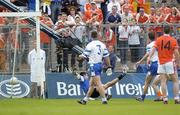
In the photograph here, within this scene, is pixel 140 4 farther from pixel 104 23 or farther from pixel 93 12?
pixel 93 12

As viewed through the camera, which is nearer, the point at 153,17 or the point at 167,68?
the point at 167,68

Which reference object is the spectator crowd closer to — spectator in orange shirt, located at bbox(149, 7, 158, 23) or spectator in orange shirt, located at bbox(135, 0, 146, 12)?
spectator in orange shirt, located at bbox(149, 7, 158, 23)

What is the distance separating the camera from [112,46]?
31.3 meters

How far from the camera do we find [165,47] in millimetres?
24734

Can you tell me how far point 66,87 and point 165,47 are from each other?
251 inches

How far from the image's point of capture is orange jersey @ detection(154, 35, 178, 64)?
24625 mm

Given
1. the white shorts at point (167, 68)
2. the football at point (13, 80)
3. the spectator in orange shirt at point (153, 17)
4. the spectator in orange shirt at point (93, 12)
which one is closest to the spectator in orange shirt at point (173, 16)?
the spectator in orange shirt at point (153, 17)

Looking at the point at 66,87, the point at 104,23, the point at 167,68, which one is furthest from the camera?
the point at 104,23

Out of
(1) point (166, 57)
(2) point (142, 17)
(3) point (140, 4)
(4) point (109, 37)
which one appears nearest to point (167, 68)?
(1) point (166, 57)

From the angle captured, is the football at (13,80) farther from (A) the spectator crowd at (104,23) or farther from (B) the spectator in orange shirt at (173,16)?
(B) the spectator in orange shirt at (173,16)

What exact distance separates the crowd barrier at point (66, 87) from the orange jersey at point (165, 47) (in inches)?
213

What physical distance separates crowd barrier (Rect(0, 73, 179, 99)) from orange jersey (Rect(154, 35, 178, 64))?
213 inches

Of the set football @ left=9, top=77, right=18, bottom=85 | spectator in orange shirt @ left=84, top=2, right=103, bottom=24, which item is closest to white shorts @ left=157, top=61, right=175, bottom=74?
football @ left=9, top=77, right=18, bottom=85

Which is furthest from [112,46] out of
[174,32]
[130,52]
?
[174,32]
